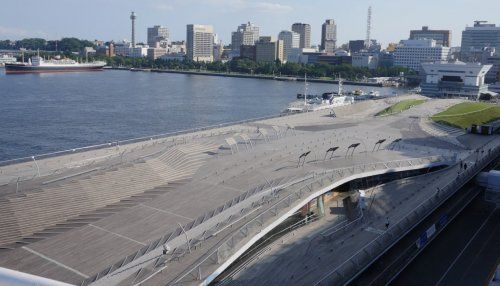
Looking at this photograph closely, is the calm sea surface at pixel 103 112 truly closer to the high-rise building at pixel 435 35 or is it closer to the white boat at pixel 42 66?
the white boat at pixel 42 66

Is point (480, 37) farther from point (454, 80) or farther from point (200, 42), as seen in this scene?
point (454, 80)

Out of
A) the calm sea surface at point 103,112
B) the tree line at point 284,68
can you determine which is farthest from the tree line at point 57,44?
the calm sea surface at point 103,112

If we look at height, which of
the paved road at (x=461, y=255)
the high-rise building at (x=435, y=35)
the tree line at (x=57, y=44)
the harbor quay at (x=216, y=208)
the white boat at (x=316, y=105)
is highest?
the high-rise building at (x=435, y=35)

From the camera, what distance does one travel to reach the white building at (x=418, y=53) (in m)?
135

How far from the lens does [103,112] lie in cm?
4794

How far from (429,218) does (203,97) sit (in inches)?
1980

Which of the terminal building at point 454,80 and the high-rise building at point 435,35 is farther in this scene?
the high-rise building at point 435,35

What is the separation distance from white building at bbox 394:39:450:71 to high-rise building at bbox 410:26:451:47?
4686 centimetres

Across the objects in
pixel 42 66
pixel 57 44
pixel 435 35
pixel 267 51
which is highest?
pixel 435 35

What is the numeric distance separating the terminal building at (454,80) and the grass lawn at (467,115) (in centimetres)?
2201

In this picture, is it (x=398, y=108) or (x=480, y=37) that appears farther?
(x=480, y=37)

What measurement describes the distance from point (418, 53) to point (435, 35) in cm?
5637

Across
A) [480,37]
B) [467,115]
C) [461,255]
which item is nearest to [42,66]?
[467,115]

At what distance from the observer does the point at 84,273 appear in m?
11.0
